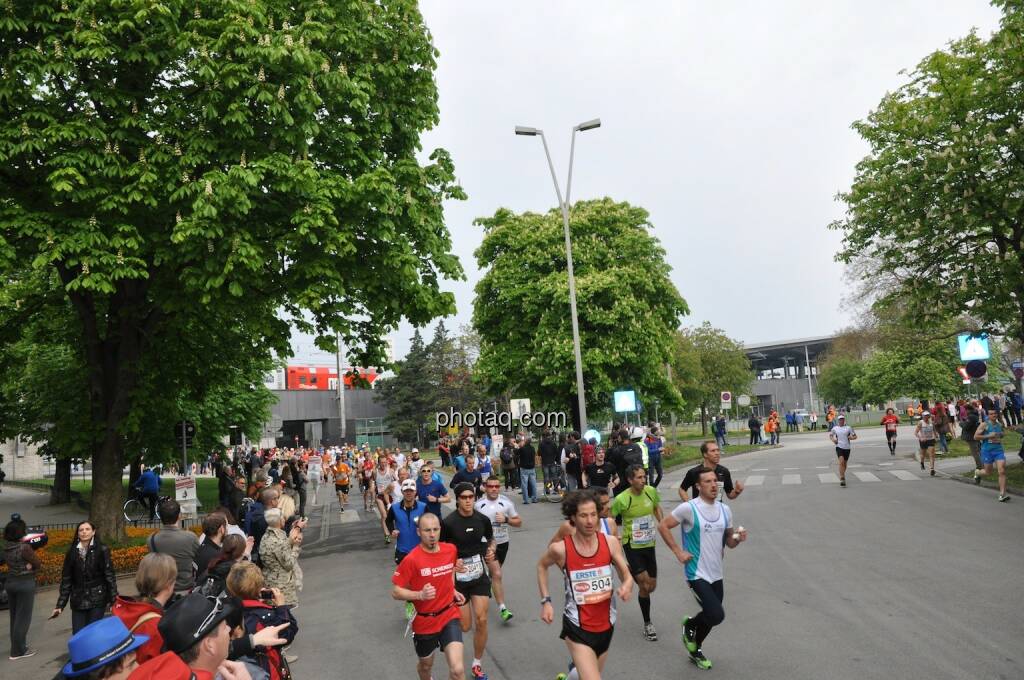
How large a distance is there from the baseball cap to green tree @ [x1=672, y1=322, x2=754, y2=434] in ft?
149

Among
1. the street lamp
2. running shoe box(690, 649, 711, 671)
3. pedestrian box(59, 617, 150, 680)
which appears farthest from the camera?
the street lamp

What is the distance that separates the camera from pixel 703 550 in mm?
6652

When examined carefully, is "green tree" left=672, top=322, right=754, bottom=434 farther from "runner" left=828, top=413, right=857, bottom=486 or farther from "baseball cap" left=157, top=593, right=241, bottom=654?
"baseball cap" left=157, top=593, right=241, bottom=654

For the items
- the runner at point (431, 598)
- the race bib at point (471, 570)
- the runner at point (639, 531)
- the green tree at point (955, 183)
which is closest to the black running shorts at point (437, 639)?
the runner at point (431, 598)

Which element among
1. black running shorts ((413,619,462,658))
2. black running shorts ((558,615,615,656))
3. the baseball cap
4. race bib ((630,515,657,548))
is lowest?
black running shorts ((413,619,462,658))

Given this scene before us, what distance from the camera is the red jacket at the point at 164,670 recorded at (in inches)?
111

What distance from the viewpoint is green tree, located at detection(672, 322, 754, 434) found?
156ft

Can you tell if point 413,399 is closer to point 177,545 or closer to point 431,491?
point 431,491

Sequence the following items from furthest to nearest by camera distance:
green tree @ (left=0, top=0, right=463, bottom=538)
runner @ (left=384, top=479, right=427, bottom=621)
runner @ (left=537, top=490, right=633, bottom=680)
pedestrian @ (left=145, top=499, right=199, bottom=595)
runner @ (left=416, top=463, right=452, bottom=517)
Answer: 1. green tree @ (left=0, top=0, right=463, bottom=538)
2. runner @ (left=416, top=463, right=452, bottom=517)
3. runner @ (left=384, top=479, right=427, bottom=621)
4. pedestrian @ (left=145, top=499, right=199, bottom=595)
5. runner @ (left=537, top=490, right=633, bottom=680)

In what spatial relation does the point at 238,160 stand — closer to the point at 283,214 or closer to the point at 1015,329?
the point at 283,214

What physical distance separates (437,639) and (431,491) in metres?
5.48

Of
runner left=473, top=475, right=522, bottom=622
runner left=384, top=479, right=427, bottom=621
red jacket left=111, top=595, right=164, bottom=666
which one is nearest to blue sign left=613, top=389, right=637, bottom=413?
runner left=473, top=475, right=522, bottom=622

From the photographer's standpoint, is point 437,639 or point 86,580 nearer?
point 437,639

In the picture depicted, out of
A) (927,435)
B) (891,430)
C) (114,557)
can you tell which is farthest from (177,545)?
(891,430)
